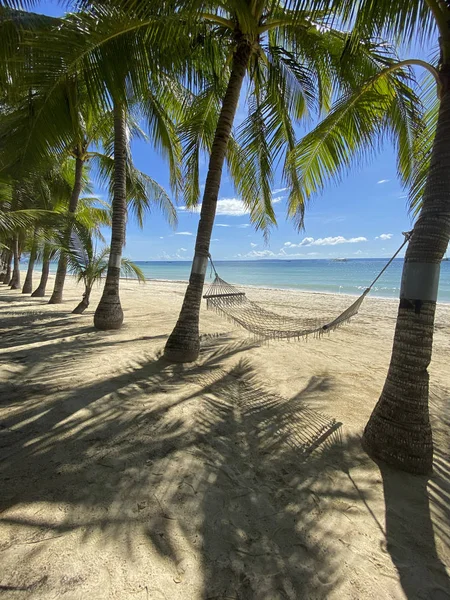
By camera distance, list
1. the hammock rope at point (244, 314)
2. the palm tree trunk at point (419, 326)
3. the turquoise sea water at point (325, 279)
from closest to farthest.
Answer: the palm tree trunk at point (419, 326), the hammock rope at point (244, 314), the turquoise sea water at point (325, 279)

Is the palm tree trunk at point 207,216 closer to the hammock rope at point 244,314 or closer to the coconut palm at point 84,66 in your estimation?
the hammock rope at point 244,314

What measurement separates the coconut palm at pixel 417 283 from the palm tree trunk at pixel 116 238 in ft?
11.8

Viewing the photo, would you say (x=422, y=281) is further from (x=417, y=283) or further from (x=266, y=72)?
(x=266, y=72)

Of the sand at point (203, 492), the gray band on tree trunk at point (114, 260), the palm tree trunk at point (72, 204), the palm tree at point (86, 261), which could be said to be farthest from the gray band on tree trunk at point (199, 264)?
the palm tree trunk at point (72, 204)

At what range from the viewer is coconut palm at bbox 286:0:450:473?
5.55 ft

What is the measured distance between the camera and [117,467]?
1.53 m

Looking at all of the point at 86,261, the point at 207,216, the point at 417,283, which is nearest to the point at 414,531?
the point at 417,283

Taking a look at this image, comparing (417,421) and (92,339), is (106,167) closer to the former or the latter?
(92,339)

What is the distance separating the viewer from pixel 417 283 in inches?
67.9

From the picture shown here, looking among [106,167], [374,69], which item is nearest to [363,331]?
[374,69]

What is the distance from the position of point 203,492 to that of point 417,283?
64.1 inches

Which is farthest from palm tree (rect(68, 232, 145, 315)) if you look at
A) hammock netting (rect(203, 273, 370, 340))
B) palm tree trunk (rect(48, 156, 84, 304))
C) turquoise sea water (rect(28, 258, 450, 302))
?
turquoise sea water (rect(28, 258, 450, 302))

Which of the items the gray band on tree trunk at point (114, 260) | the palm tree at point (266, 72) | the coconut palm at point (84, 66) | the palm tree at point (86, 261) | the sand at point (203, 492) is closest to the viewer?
the sand at point (203, 492)

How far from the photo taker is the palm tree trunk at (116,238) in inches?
180
